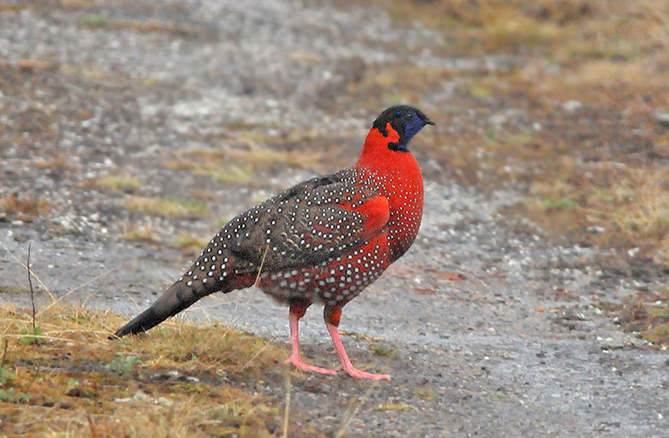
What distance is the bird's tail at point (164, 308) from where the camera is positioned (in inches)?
221

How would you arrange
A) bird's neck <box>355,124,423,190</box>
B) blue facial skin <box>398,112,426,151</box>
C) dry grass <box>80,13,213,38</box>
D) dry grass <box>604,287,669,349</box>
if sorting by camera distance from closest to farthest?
bird's neck <box>355,124,423,190</box> < blue facial skin <box>398,112,426,151</box> < dry grass <box>604,287,669,349</box> < dry grass <box>80,13,213,38</box>

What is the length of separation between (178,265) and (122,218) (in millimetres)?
1143

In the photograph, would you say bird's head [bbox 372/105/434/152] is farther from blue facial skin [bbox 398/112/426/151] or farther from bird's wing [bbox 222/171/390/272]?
bird's wing [bbox 222/171/390/272]

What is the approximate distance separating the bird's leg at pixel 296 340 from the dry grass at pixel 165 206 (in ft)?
13.3

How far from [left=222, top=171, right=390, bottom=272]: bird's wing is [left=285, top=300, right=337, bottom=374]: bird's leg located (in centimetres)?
33

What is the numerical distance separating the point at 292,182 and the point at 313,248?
17.4ft

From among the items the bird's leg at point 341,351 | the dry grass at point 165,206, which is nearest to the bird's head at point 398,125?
the bird's leg at point 341,351

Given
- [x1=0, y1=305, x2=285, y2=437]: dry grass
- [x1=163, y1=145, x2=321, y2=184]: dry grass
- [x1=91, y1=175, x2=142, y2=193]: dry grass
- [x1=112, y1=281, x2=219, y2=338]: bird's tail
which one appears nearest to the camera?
[x1=0, y1=305, x2=285, y2=437]: dry grass

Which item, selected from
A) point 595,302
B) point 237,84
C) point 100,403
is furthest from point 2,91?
point 100,403

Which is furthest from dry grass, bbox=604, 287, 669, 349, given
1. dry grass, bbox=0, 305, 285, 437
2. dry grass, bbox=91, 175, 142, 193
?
dry grass, bbox=91, 175, 142, 193

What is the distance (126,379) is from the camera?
5.16 m

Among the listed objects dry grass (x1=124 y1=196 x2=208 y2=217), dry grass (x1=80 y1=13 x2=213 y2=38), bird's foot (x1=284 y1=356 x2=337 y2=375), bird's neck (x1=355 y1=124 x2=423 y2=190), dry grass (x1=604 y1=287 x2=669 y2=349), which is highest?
bird's neck (x1=355 y1=124 x2=423 y2=190)

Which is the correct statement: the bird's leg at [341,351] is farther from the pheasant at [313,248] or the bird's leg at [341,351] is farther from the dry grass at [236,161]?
the dry grass at [236,161]

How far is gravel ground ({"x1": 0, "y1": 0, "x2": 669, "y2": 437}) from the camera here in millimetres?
5910
